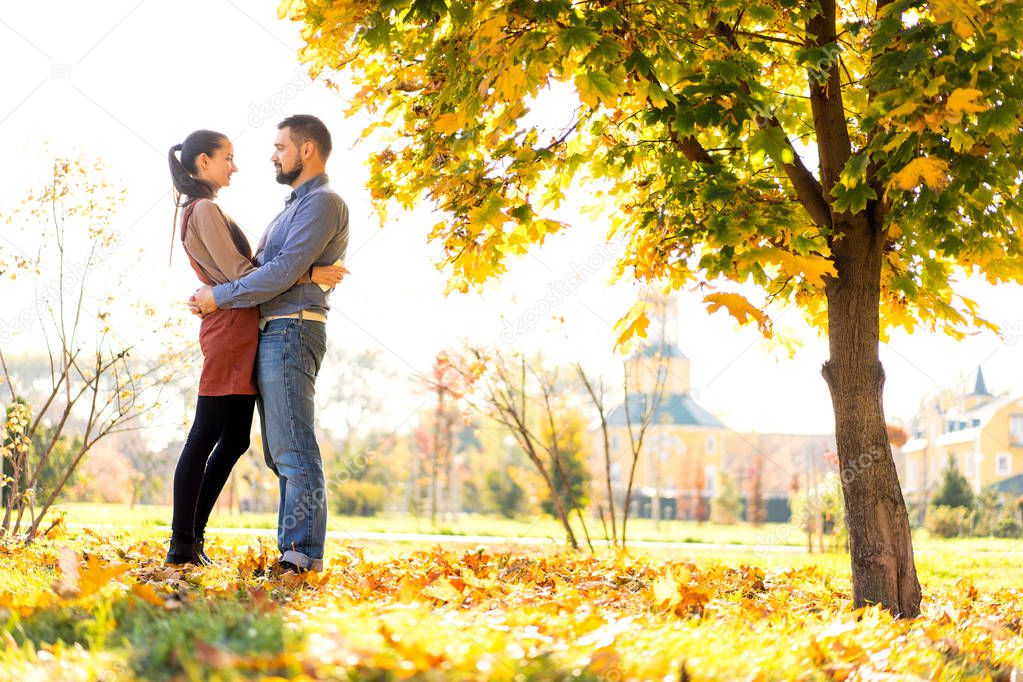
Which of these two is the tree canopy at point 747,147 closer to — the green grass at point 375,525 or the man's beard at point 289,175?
the man's beard at point 289,175

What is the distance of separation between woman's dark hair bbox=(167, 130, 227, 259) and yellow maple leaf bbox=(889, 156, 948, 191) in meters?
2.93

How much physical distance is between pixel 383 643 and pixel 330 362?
2774 centimetres

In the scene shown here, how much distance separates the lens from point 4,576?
138 inches

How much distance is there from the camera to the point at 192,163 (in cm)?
402

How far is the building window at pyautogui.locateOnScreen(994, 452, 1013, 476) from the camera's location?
43375 millimetres

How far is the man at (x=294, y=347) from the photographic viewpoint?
12.3 ft

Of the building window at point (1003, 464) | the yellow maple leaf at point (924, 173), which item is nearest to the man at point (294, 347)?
the yellow maple leaf at point (924, 173)

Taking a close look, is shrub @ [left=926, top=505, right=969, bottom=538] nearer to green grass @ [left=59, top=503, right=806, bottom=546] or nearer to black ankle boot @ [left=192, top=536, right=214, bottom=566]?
green grass @ [left=59, top=503, right=806, bottom=546]

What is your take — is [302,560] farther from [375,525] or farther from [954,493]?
[954,493]

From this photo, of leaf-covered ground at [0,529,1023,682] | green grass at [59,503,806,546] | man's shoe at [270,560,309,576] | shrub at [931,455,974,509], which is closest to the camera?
leaf-covered ground at [0,529,1023,682]


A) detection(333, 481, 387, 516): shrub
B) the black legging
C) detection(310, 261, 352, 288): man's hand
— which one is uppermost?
detection(310, 261, 352, 288): man's hand

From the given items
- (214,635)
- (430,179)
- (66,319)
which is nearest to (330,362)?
(66,319)

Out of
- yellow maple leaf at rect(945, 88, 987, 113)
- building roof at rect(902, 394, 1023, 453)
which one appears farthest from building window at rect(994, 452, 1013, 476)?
yellow maple leaf at rect(945, 88, 987, 113)

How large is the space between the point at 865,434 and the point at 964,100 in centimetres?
177
